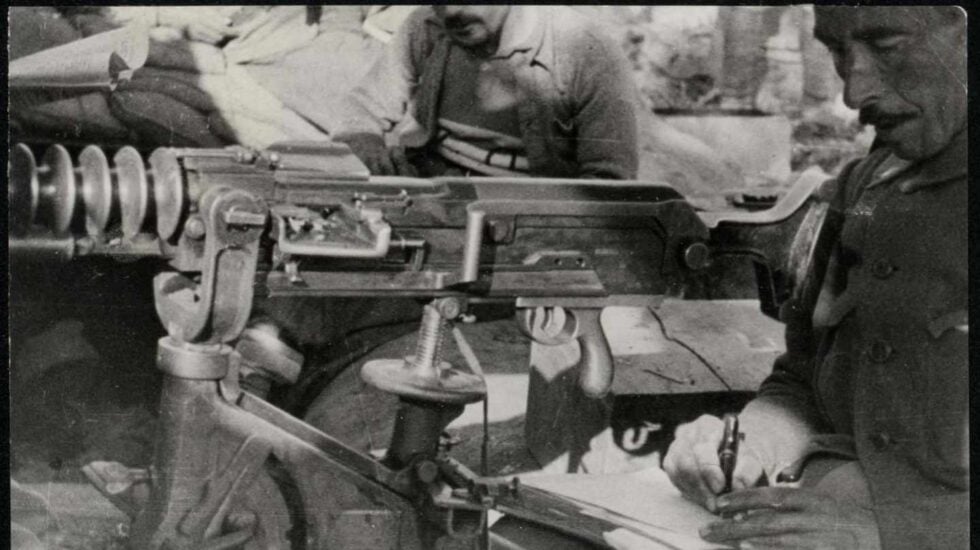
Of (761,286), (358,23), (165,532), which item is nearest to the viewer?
(165,532)

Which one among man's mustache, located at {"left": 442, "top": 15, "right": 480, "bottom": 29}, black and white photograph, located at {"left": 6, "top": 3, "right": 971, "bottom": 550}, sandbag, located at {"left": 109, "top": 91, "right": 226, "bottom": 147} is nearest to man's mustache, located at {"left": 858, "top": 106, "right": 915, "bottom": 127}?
black and white photograph, located at {"left": 6, "top": 3, "right": 971, "bottom": 550}

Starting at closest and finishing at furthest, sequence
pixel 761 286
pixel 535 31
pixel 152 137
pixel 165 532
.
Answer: pixel 165 532
pixel 761 286
pixel 535 31
pixel 152 137

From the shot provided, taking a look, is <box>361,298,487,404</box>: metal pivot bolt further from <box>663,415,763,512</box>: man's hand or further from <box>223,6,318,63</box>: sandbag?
<box>223,6,318,63</box>: sandbag

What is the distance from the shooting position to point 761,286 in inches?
85.0

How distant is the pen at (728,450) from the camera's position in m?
2.06

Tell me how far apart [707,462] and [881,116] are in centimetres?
73

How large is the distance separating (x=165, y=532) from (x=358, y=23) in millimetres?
2637

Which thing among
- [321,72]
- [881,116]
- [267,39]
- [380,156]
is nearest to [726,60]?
[321,72]

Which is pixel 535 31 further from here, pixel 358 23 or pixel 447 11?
pixel 358 23

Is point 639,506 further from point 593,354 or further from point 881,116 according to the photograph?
point 881,116

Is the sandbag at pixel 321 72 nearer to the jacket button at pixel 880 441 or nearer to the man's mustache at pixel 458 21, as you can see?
the man's mustache at pixel 458 21

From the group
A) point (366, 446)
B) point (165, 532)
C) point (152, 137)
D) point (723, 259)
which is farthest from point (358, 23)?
point (165, 532)

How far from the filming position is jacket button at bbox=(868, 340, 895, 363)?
76.9 inches

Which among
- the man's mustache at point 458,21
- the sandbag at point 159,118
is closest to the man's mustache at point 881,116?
the man's mustache at point 458,21
